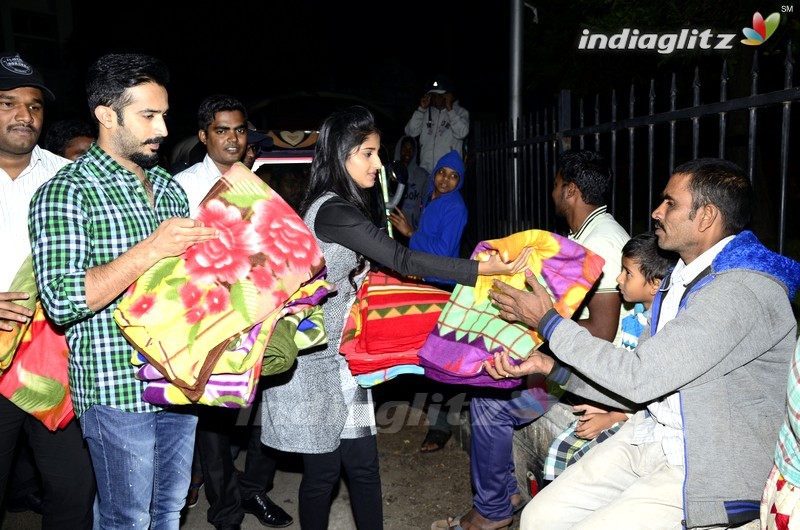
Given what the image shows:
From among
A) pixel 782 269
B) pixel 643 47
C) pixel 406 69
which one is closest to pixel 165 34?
pixel 406 69

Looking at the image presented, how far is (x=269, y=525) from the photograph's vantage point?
4.15m

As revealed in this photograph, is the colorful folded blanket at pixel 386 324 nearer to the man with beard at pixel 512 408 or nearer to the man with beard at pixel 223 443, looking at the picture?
the man with beard at pixel 512 408

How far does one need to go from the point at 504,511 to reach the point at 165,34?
61.0 ft

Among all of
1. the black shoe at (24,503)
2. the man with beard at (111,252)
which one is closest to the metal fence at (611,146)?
the man with beard at (111,252)

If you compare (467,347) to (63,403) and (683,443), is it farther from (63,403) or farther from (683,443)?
(63,403)

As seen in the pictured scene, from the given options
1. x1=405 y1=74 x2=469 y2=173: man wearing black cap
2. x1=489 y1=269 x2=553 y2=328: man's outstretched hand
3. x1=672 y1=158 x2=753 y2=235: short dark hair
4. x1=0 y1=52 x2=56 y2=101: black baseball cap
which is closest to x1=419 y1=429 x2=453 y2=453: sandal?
x1=489 y1=269 x2=553 y2=328: man's outstretched hand

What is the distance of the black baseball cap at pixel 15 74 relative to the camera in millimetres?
2877

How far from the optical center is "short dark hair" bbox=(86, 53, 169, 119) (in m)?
2.47

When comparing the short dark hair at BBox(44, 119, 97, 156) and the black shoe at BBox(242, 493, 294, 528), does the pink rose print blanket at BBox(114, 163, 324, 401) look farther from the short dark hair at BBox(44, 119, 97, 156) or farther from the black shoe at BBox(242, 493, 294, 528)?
the short dark hair at BBox(44, 119, 97, 156)

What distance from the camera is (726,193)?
238cm

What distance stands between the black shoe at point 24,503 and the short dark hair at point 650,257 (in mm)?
4041

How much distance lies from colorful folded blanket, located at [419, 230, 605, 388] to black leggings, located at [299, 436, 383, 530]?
1.76 ft

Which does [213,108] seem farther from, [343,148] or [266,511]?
[266,511]

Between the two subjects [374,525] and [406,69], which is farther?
[406,69]
